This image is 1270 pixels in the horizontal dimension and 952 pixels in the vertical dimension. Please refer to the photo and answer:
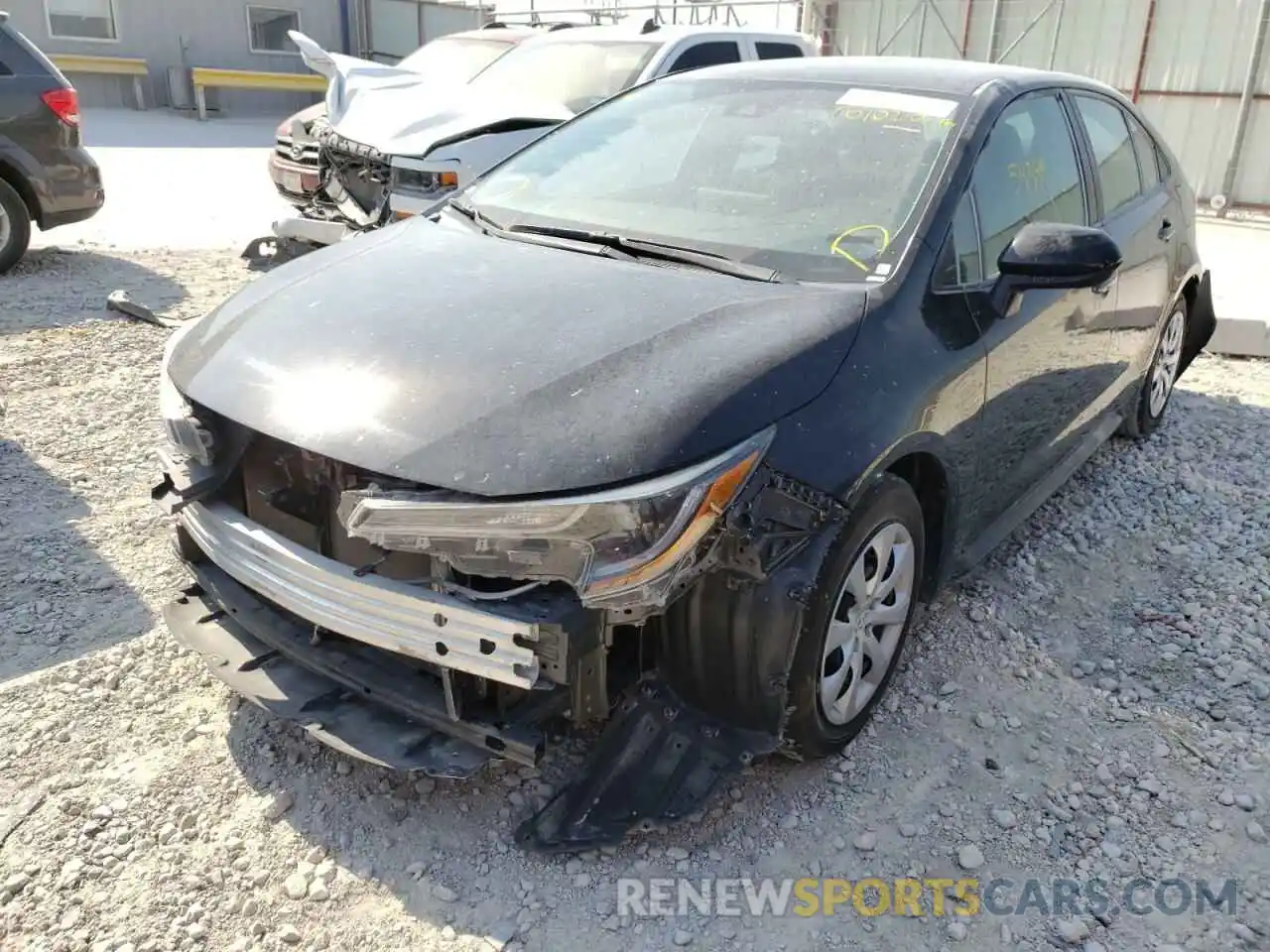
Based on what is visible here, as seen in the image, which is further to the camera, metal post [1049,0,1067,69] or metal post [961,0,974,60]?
metal post [961,0,974,60]

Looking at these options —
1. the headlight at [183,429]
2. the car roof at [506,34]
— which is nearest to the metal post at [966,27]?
the car roof at [506,34]

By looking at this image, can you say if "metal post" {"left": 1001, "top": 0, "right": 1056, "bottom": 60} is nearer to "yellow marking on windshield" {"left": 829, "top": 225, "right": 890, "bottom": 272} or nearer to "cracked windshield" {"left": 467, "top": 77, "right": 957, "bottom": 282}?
"cracked windshield" {"left": 467, "top": 77, "right": 957, "bottom": 282}

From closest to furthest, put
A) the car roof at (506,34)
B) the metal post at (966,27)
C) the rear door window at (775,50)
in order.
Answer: the rear door window at (775,50), the car roof at (506,34), the metal post at (966,27)

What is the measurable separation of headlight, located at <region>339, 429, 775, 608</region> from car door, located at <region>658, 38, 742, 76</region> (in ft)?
19.7

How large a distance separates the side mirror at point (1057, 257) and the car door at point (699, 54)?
5017mm

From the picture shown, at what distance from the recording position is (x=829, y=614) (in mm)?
2514

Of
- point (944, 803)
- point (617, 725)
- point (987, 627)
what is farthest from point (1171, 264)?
point (617, 725)

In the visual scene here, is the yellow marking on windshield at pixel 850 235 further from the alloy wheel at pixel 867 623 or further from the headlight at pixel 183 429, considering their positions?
the headlight at pixel 183 429

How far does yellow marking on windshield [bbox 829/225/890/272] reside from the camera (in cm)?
287

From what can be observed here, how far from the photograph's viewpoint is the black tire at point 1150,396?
15.9 ft

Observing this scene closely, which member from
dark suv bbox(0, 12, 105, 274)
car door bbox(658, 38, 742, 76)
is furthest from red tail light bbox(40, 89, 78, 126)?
car door bbox(658, 38, 742, 76)

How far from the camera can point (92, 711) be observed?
2883mm

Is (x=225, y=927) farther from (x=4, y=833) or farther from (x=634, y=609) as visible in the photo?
(x=634, y=609)

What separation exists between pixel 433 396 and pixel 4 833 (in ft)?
4.73
